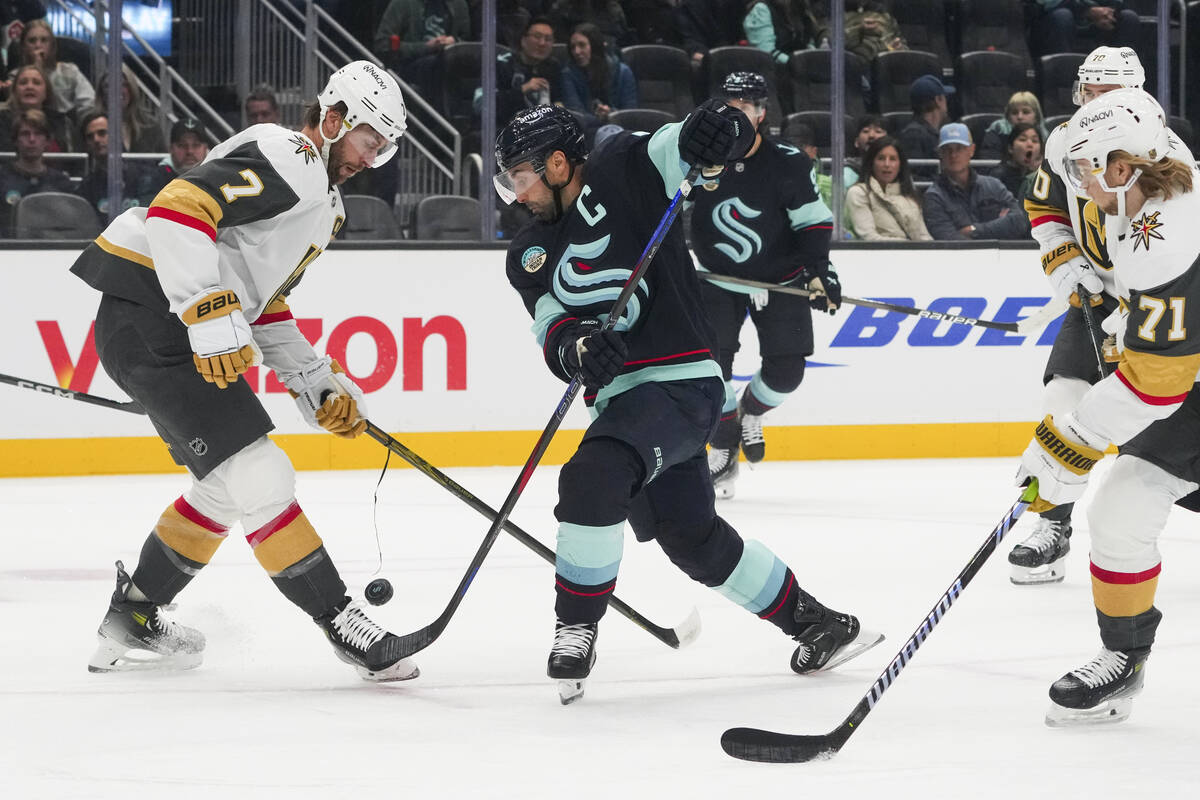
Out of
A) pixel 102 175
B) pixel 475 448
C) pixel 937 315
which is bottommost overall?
pixel 475 448

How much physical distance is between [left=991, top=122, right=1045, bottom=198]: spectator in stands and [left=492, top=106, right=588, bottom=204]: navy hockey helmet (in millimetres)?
4416

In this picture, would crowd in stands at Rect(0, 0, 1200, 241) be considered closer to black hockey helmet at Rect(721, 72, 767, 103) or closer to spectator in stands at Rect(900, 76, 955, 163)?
spectator in stands at Rect(900, 76, 955, 163)

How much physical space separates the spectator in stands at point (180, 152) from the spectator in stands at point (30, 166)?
1.12 feet

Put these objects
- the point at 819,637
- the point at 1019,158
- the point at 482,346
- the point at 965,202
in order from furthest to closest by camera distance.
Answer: the point at 1019,158, the point at 965,202, the point at 482,346, the point at 819,637

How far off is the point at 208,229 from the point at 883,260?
4.25m

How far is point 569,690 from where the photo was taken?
2742 millimetres

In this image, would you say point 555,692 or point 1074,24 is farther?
point 1074,24

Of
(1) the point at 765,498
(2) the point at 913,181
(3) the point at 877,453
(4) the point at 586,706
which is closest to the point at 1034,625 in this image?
(4) the point at 586,706

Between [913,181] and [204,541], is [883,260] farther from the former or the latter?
[204,541]

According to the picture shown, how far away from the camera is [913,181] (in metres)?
6.77

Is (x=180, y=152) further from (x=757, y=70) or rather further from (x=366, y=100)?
(x=366, y=100)

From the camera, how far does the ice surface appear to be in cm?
229

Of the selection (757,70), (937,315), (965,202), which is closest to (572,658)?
(937,315)

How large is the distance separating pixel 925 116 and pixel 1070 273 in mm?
3542
